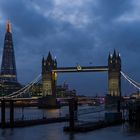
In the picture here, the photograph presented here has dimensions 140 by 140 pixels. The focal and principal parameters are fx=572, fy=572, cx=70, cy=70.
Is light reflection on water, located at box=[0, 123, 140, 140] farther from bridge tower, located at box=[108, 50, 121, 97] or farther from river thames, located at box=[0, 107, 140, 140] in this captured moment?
bridge tower, located at box=[108, 50, 121, 97]

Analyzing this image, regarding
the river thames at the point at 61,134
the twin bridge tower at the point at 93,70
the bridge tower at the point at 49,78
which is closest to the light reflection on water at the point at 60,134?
the river thames at the point at 61,134

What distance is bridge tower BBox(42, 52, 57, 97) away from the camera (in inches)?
6403

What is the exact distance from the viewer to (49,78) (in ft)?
542

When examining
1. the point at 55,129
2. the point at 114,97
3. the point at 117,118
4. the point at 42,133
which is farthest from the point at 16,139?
the point at 114,97

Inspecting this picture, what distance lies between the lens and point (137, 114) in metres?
71.6

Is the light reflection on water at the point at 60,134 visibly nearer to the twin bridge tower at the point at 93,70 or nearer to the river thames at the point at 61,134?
the river thames at the point at 61,134

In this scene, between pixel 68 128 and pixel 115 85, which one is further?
pixel 115 85

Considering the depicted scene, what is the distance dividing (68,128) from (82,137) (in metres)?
4.64

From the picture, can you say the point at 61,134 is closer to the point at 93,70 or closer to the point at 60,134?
the point at 60,134

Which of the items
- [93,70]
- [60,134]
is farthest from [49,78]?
[60,134]

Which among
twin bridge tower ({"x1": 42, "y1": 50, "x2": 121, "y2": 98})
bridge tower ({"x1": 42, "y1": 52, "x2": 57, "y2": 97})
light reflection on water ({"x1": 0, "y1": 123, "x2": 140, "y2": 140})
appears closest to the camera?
light reflection on water ({"x1": 0, "y1": 123, "x2": 140, "y2": 140})

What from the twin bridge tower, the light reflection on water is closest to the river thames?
the light reflection on water

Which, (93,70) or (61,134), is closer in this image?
(61,134)

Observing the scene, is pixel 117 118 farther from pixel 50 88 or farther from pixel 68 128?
pixel 50 88
